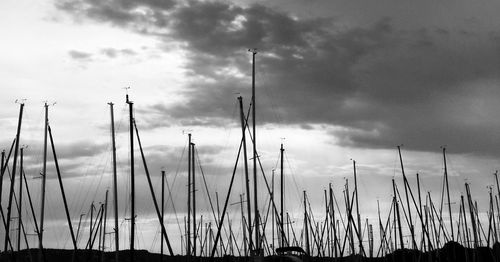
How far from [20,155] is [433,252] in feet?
137

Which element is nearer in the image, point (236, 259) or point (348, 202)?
point (348, 202)

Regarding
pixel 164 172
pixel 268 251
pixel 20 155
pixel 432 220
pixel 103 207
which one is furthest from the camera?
pixel 432 220

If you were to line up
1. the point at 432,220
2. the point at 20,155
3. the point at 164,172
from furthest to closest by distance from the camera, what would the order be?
1. the point at 432,220
2. the point at 164,172
3. the point at 20,155

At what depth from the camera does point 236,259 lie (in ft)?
249

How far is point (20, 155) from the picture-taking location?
4781 cm

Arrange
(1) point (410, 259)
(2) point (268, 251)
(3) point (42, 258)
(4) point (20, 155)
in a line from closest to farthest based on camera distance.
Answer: (3) point (42, 258) → (4) point (20, 155) → (2) point (268, 251) → (1) point (410, 259)

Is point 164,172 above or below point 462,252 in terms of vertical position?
above

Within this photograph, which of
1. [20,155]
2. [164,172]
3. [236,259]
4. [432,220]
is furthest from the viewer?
[236,259]

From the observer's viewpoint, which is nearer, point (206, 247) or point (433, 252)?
point (433, 252)

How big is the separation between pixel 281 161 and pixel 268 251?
14588mm

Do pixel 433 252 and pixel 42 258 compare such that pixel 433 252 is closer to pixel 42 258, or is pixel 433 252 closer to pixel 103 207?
pixel 103 207

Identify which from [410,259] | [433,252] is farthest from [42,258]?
[410,259]

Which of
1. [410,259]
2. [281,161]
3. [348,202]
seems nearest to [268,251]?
[348,202]

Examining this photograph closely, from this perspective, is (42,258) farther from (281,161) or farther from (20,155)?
(281,161)
